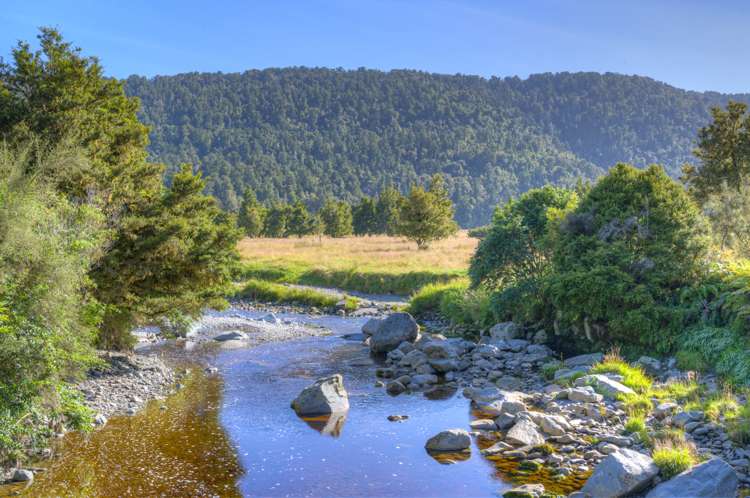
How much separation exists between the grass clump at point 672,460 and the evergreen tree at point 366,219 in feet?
265

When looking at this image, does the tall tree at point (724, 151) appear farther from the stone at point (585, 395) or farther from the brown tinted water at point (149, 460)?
the brown tinted water at point (149, 460)

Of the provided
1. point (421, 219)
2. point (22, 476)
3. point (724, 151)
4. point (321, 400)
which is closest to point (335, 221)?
point (421, 219)

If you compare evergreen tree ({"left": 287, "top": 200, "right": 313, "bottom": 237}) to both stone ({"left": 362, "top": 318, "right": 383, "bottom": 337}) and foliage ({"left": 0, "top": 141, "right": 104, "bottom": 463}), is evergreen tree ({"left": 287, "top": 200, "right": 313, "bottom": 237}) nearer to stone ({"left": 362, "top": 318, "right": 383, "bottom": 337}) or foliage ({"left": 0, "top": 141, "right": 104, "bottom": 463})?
stone ({"left": 362, "top": 318, "right": 383, "bottom": 337})

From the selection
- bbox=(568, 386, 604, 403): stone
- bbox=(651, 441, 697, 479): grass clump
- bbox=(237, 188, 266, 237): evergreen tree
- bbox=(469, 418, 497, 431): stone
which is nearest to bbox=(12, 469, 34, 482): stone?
bbox=(469, 418, 497, 431): stone

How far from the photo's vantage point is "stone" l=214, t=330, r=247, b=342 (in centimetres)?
2908

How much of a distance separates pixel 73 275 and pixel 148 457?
427cm

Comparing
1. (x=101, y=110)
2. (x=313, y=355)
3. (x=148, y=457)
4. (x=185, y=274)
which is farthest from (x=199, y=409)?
(x=101, y=110)

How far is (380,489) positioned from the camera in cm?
1242

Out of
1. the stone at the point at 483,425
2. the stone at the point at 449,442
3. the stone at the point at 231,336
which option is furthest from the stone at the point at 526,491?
the stone at the point at 231,336

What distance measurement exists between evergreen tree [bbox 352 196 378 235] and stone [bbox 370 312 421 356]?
65.1 m

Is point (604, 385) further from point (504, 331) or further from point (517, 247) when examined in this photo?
point (517, 247)

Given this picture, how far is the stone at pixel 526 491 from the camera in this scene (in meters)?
11.8

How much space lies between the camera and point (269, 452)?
1452 cm

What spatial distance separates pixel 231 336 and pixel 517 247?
13.8 metres
